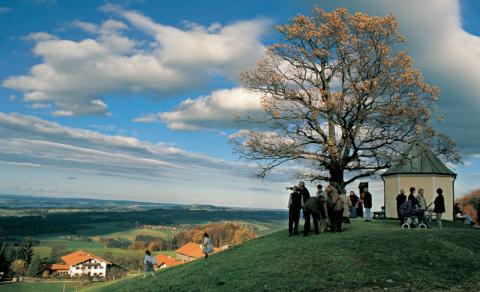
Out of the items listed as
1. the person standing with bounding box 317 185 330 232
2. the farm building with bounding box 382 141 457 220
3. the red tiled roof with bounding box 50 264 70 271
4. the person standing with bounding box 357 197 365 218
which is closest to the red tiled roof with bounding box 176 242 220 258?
the red tiled roof with bounding box 50 264 70 271

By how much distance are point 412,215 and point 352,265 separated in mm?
10415

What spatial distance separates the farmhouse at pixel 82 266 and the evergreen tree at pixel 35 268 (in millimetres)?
5316

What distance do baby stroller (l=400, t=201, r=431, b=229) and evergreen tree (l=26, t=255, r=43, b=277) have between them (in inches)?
3601

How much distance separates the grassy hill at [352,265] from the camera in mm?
14688

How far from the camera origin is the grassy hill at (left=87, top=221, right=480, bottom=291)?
14688 millimetres

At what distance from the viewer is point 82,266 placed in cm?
10538

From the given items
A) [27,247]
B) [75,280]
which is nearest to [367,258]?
[75,280]

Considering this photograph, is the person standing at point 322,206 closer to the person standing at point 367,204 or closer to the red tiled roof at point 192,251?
the person standing at point 367,204

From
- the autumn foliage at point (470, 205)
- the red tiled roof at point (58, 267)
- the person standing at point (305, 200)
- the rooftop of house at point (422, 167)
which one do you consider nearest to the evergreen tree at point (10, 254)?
the red tiled roof at point (58, 267)

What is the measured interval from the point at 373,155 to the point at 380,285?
19.5 m

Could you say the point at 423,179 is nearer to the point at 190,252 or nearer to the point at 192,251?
the point at 192,251

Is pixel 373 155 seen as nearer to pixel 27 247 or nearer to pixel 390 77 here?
pixel 390 77

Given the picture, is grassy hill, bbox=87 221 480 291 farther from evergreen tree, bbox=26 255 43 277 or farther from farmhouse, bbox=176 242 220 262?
evergreen tree, bbox=26 255 43 277

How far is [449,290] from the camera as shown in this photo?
13508 millimetres
